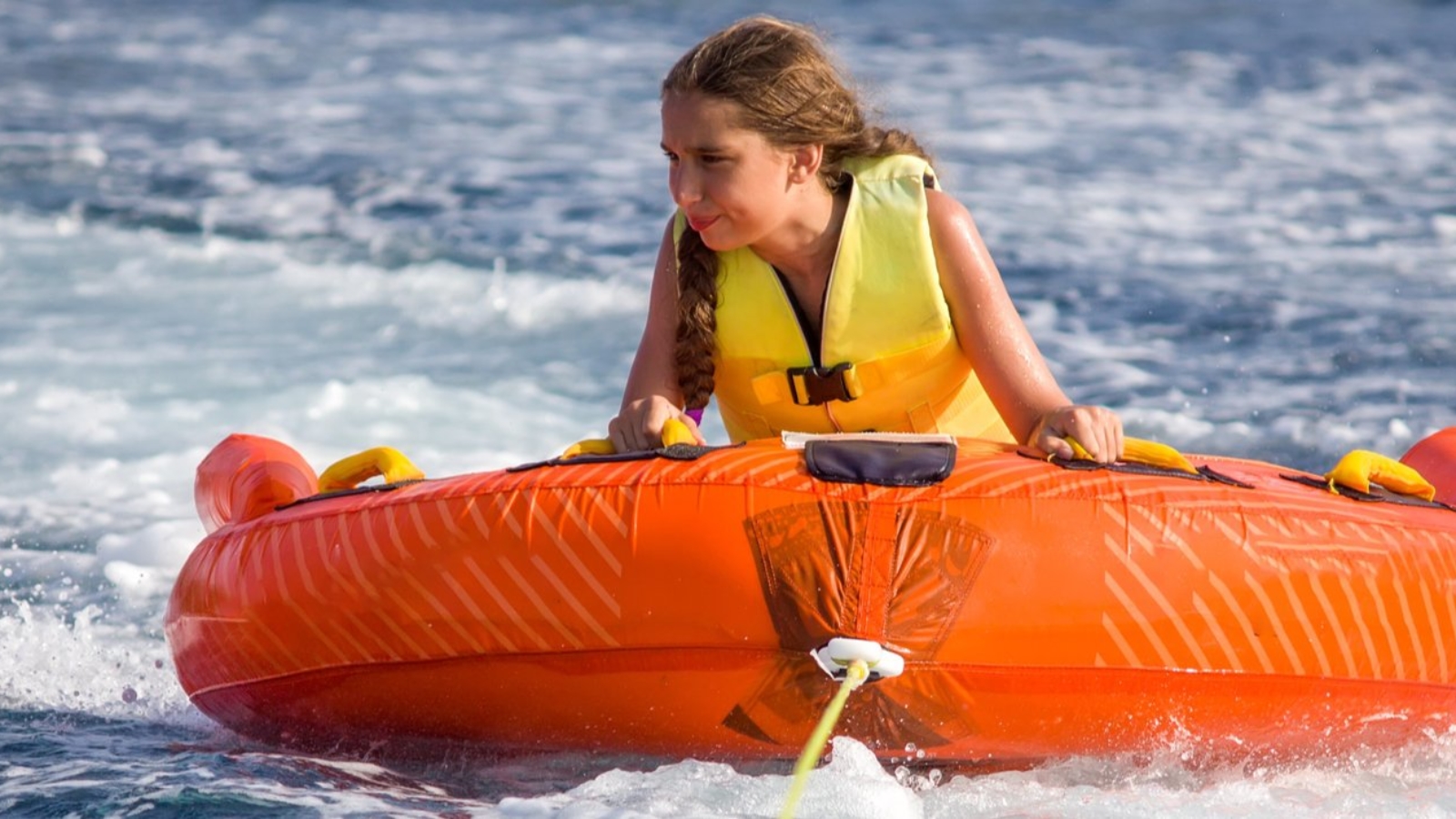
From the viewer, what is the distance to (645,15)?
14375 millimetres

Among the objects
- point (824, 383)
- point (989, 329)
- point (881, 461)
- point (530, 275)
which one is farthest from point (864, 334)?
point (530, 275)

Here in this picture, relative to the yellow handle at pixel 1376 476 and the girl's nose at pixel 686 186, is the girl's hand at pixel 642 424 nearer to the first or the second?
the girl's nose at pixel 686 186

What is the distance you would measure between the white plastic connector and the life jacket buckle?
775mm

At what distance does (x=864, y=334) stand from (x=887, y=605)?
0.77 meters

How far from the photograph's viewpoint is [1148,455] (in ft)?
10.6

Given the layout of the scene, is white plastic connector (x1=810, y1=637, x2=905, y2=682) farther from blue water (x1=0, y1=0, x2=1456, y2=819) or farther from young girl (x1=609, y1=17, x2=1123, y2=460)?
young girl (x1=609, y1=17, x2=1123, y2=460)

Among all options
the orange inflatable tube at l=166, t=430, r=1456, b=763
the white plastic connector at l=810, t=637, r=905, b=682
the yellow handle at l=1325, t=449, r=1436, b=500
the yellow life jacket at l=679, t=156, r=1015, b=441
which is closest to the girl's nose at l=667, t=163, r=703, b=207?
the yellow life jacket at l=679, t=156, r=1015, b=441

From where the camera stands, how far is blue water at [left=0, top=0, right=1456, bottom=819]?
323cm

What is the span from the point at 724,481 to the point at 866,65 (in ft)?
31.6

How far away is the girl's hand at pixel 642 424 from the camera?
3426 mm

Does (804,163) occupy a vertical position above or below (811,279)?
above

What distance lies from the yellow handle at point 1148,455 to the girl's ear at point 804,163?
71 centimetres

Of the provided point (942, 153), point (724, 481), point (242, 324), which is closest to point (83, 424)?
point (242, 324)

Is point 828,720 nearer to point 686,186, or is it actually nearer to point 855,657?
point 855,657
